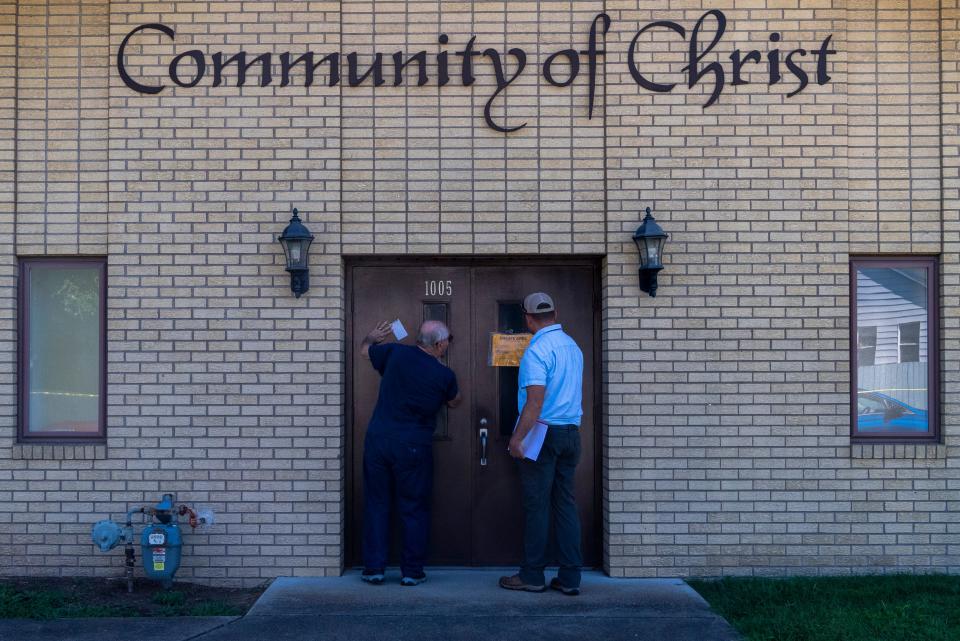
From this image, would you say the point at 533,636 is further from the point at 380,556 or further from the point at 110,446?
the point at 110,446

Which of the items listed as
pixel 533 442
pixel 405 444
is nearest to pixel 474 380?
pixel 405 444

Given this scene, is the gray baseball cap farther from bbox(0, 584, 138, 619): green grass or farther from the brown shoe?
bbox(0, 584, 138, 619): green grass

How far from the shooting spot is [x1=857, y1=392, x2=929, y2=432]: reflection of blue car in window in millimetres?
6816

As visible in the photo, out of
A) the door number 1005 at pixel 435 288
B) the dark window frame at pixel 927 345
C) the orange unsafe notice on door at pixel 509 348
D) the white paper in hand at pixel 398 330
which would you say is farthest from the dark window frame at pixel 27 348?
the dark window frame at pixel 927 345

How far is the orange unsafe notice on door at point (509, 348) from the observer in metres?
6.78

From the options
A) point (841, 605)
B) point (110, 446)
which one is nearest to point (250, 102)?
point (110, 446)

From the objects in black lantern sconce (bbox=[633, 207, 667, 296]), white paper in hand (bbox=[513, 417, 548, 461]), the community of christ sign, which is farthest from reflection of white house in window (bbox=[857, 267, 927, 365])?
white paper in hand (bbox=[513, 417, 548, 461])

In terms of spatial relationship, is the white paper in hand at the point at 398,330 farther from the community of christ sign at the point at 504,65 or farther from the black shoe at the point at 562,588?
the black shoe at the point at 562,588

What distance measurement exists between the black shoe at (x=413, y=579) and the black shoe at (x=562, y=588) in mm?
882

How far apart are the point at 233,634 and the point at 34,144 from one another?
376 centimetres

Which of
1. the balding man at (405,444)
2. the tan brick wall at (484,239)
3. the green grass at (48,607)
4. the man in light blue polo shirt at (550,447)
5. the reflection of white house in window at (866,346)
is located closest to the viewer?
the green grass at (48,607)

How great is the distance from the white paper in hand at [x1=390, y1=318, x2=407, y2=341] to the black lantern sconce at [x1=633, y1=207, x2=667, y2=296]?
173cm

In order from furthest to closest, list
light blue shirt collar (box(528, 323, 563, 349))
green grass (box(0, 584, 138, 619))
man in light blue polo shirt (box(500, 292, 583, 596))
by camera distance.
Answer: light blue shirt collar (box(528, 323, 563, 349)) < man in light blue polo shirt (box(500, 292, 583, 596)) < green grass (box(0, 584, 138, 619))

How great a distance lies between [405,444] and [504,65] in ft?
9.02
